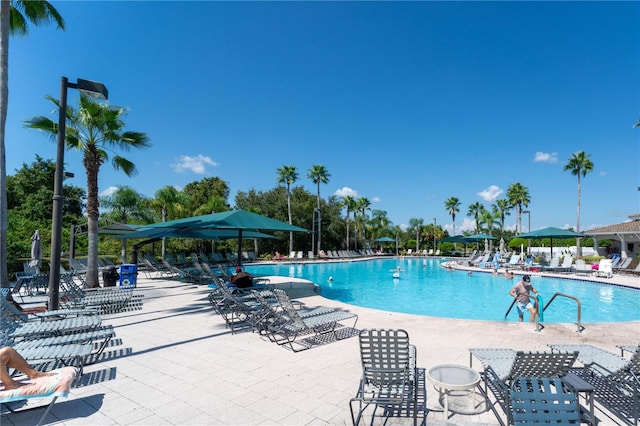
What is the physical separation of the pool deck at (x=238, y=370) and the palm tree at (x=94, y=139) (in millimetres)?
4042

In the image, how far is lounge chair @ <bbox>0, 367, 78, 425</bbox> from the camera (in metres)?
2.70

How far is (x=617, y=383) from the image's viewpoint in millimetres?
3082

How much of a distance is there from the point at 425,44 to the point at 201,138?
1614 centimetres

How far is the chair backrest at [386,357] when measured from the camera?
10.2 feet

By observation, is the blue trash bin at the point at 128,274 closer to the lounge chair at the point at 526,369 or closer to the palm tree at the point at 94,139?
the palm tree at the point at 94,139

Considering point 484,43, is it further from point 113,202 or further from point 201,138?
point 113,202

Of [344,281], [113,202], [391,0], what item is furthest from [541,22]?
[113,202]

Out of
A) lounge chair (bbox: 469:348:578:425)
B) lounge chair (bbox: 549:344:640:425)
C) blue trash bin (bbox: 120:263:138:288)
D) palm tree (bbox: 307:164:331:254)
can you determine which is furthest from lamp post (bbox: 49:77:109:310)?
palm tree (bbox: 307:164:331:254)

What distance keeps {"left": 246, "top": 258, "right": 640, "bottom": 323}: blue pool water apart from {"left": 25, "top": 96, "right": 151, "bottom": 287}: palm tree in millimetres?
8405

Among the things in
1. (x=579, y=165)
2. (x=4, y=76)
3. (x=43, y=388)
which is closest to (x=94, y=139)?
(x=4, y=76)

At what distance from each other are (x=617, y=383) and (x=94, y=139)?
12.9 m

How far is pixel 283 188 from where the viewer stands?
37000mm

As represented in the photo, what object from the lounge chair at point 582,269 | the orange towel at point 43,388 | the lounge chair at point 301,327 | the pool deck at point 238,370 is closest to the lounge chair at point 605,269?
the lounge chair at point 582,269

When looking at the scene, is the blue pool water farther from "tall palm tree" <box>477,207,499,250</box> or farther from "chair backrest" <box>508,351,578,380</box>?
"tall palm tree" <box>477,207,499,250</box>
